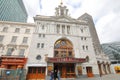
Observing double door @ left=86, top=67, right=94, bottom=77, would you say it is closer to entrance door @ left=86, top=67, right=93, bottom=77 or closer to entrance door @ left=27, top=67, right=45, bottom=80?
entrance door @ left=86, top=67, right=93, bottom=77

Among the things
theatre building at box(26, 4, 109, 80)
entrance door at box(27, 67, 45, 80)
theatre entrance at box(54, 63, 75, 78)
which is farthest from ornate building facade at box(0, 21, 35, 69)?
theatre entrance at box(54, 63, 75, 78)

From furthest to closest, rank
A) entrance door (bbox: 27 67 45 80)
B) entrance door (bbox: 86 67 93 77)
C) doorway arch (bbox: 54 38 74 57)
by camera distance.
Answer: doorway arch (bbox: 54 38 74 57)
entrance door (bbox: 86 67 93 77)
entrance door (bbox: 27 67 45 80)

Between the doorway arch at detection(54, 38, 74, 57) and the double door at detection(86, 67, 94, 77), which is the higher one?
the doorway arch at detection(54, 38, 74, 57)

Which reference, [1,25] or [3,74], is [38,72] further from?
[1,25]

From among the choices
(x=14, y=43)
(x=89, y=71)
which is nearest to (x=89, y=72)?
(x=89, y=71)

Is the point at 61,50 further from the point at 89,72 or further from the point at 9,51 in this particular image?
the point at 9,51

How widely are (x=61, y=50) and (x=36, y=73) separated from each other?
841 cm

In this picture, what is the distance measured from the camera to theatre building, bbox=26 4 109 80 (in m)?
19.2

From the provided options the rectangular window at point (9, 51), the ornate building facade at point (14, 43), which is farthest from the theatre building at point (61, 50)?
the rectangular window at point (9, 51)

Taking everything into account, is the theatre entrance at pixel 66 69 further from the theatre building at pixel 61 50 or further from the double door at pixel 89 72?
the double door at pixel 89 72

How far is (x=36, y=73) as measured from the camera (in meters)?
19.1

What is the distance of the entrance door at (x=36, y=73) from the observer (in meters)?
18.6

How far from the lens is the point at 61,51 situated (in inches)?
880

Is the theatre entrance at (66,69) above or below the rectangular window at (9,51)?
below
